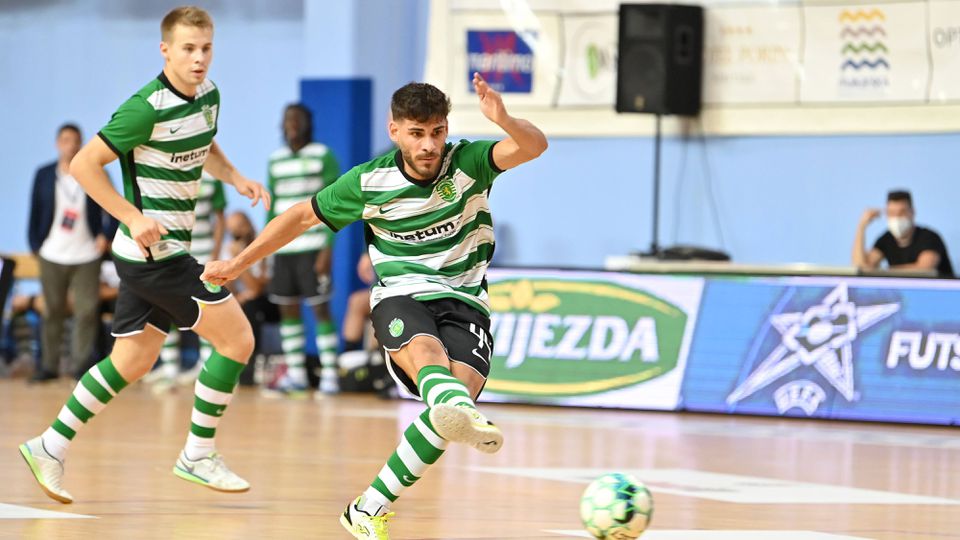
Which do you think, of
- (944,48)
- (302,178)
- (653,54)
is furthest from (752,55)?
(302,178)

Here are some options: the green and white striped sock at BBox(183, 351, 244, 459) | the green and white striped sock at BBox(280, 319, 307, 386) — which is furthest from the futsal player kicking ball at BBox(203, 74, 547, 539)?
the green and white striped sock at BBox(280, 319, 307, 386)

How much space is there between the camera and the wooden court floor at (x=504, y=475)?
6.35m

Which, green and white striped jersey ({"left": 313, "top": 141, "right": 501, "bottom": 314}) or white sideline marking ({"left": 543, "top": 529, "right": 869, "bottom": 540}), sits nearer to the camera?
green and white striped jersey ({"left": 313, "top": 141, "right": 501, "bottom": 314})

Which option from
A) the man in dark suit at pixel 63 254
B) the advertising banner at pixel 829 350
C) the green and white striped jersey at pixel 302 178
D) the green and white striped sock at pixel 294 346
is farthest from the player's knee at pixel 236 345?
the man in dark suit at pixel 63 254

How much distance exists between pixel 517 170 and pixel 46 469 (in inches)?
340

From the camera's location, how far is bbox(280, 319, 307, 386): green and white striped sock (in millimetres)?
13258

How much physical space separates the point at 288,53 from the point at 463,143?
1076 cm

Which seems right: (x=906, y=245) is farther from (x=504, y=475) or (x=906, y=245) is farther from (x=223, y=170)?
(x=223, y=170)

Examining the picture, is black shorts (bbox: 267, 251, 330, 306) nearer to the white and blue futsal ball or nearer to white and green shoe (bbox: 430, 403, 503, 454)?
the white and blue futsal ball

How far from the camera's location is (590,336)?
1228 cm

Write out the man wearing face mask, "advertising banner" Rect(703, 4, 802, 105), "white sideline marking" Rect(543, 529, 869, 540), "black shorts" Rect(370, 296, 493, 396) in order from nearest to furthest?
"black shorts" Rect(370, 296, 493, 396), "white sideline marking" Rect(543, 529, 869, 540), the man wearing face mask, "advertising banner" Rect(703, 4, 802, 105)

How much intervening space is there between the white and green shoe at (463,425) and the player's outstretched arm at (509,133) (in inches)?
37.8

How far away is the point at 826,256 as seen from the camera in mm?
13789

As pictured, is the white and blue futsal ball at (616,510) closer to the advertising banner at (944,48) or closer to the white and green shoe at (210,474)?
the white and green shoe at (210,474)
